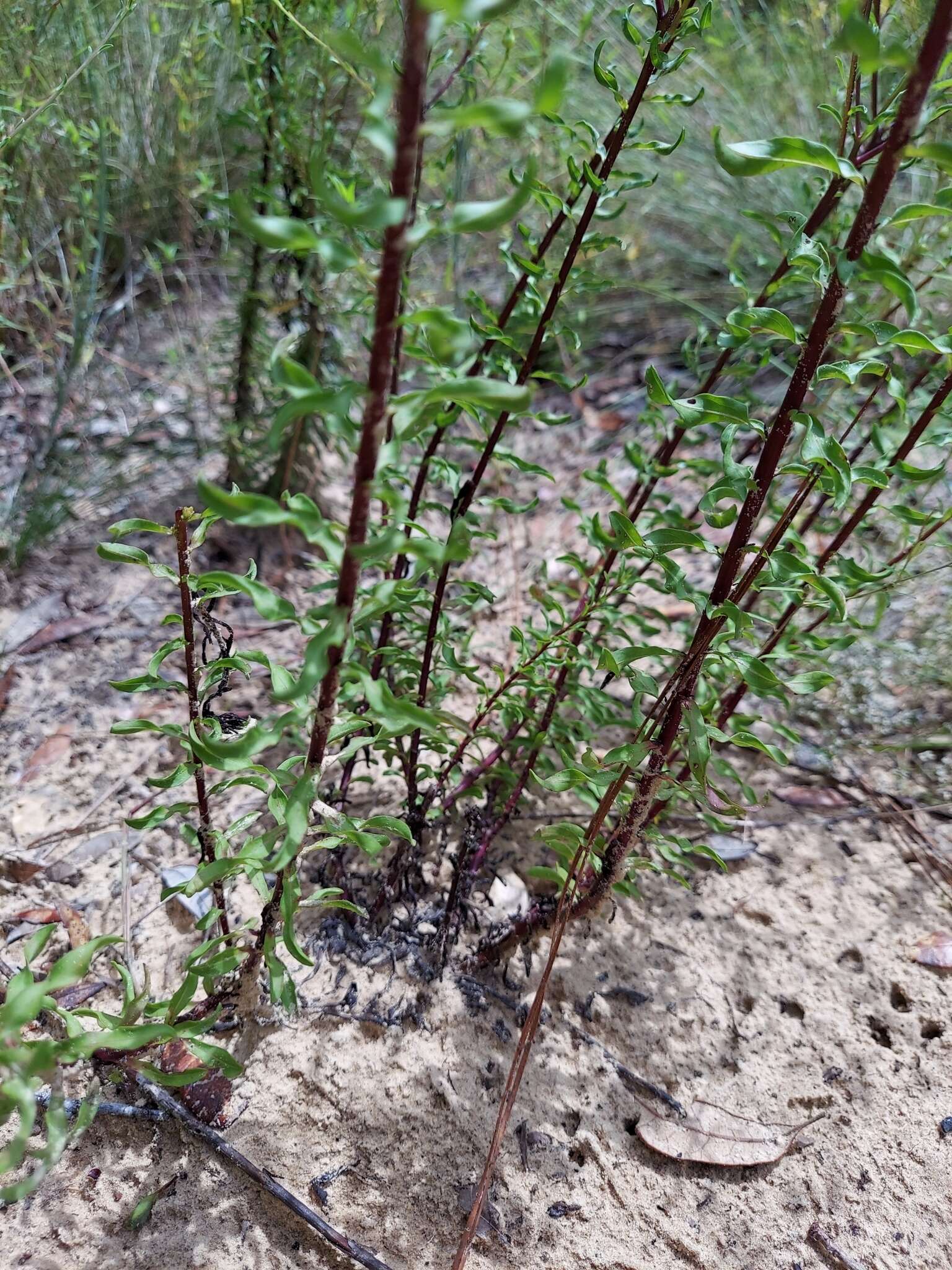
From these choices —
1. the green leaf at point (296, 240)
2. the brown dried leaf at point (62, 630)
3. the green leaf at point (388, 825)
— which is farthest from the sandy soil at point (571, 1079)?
the green leaf at point (296, 240)

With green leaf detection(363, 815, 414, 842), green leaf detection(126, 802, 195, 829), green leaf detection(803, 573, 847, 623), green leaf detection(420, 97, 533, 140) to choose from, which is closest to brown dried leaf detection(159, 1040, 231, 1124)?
green leaf detection(126, 802, 195, 829)

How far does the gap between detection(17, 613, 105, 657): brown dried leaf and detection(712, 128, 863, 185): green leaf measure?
2.23m

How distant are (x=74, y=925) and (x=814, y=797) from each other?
1954 millimetres

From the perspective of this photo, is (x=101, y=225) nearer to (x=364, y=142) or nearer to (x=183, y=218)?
(x=183, y=218)

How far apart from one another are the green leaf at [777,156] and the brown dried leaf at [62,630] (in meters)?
2.23

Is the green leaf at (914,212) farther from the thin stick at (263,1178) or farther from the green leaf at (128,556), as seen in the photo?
the thin stick at (263,1178)

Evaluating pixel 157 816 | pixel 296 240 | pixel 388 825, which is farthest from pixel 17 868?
pixel 296 240

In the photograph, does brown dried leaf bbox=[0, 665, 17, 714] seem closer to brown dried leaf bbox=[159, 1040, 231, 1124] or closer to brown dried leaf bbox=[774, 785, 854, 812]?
brown dried leaf bbox=[159, 1040, 231, 1124]

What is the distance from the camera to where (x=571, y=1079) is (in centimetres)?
173

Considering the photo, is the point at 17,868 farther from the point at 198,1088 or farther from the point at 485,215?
the point at 485,215

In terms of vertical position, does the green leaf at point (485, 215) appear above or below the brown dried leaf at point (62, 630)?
above

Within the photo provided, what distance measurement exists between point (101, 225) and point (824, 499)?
2.05 metres

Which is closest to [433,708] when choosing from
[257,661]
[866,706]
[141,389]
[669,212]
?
[257,661]

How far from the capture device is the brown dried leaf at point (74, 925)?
1.81 m
